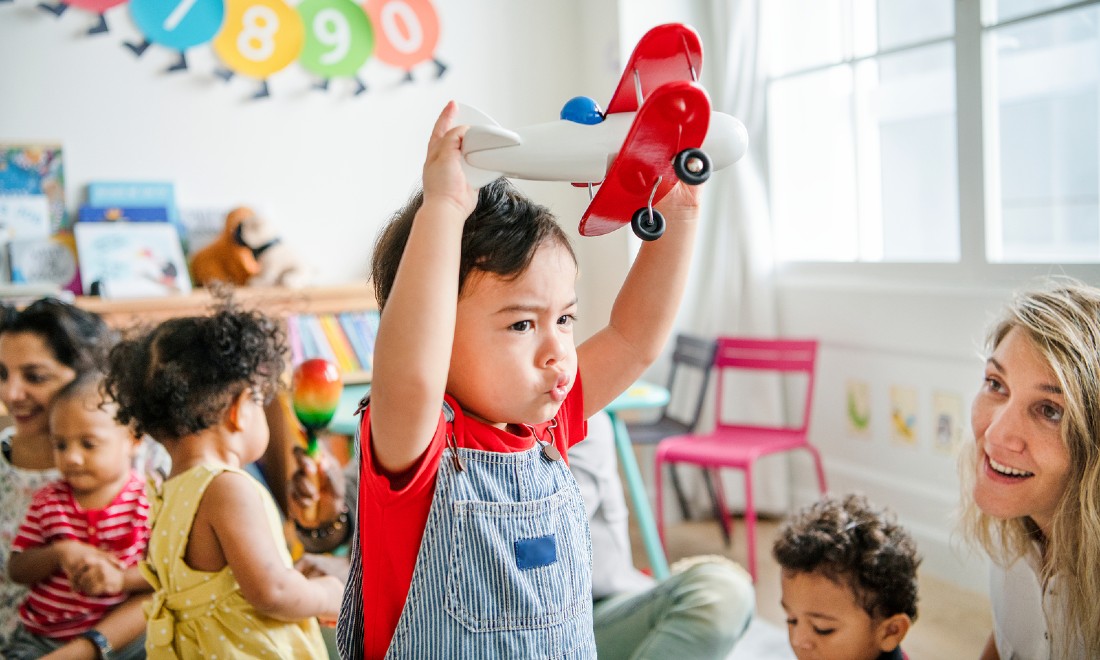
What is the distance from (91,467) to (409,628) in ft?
3.33

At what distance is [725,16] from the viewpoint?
3438mm

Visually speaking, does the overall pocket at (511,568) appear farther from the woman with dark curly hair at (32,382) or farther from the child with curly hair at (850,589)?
the woman with dark curly hair at (32,382)

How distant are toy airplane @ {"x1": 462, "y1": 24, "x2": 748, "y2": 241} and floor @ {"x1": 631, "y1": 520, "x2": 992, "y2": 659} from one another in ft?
6.23

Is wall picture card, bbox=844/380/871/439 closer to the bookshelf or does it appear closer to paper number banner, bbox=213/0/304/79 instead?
the bookshelf

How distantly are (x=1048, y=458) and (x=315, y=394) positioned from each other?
3.67 feet

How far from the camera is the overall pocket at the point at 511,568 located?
861 mm

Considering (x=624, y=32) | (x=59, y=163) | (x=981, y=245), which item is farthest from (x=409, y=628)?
(x=624, y=32)

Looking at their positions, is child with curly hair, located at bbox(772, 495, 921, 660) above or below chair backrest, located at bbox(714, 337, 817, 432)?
below

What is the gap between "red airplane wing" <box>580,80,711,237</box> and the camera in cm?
69

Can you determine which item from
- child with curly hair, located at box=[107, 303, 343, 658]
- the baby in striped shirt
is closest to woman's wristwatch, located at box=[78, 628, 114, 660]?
the baby in striped shirt

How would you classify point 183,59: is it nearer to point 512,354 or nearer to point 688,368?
point 688,368

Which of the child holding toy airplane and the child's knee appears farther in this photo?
the child's knee

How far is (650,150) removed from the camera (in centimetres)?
73

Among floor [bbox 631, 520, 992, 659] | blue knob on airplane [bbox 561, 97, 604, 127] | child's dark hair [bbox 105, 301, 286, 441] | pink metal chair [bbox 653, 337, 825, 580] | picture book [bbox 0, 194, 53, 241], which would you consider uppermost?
picture book [bbox 0, 194, 53, 241]
